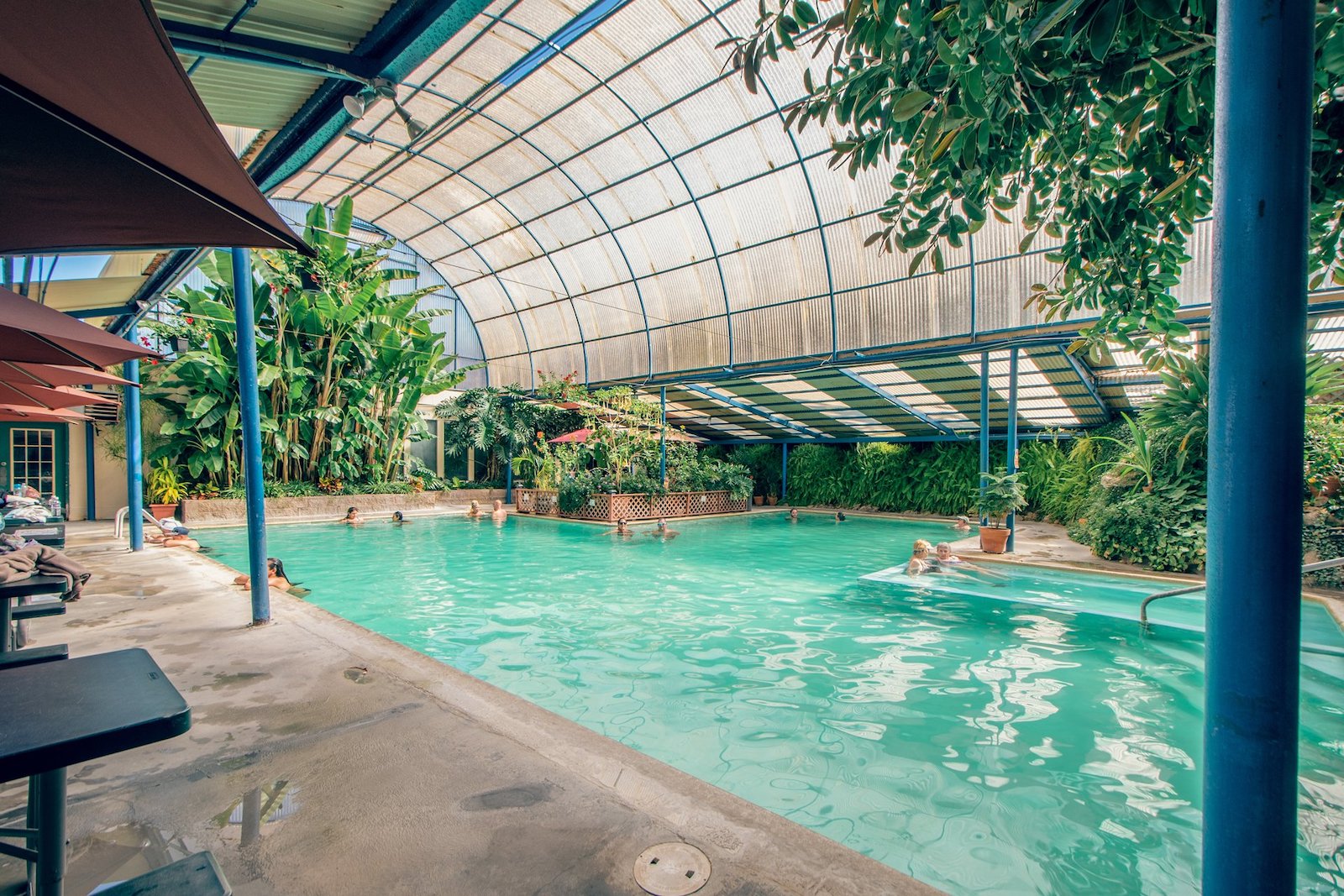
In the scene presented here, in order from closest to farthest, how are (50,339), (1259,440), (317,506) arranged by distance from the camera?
1. (1259,440)
2. (50,339)
3. (317,506)

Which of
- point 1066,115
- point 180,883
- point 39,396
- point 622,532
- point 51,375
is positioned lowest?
point 622,532

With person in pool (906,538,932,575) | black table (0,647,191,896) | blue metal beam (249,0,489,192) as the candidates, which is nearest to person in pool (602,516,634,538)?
person in pool (906,538,932,575)

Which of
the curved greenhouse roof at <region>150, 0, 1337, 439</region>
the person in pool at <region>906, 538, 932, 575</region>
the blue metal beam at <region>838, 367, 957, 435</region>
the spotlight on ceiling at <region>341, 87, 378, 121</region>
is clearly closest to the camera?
the spotlight on ceiling at <region>341, 87, 378, 121</region>

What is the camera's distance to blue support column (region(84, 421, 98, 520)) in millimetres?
13977

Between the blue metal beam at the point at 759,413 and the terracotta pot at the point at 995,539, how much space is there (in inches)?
335

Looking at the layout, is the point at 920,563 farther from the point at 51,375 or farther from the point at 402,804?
the point at 51,375

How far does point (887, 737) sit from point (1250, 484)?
292 centimetres

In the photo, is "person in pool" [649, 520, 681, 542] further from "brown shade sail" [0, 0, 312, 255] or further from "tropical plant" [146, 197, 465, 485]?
"brown shade sail" [0, 0, 312, 255]

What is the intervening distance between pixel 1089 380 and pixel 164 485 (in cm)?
1909

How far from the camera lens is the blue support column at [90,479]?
14.0 metres

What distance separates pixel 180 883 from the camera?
1309 mm

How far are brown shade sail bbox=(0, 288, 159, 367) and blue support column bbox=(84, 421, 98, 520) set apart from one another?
13750 millimetres

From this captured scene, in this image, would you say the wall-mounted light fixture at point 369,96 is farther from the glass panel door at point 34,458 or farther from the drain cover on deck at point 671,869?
the glass panel door at point 34,458

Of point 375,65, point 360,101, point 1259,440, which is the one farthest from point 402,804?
point 360,101
